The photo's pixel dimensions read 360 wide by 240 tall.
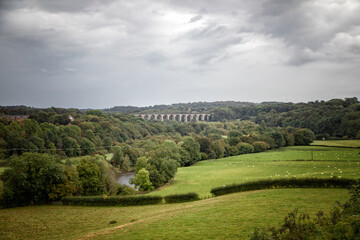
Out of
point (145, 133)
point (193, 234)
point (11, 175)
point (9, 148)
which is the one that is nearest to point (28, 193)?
point (11, 175)

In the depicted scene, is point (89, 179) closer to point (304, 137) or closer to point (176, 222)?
point (176, 222)

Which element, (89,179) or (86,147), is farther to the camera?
(86,147)

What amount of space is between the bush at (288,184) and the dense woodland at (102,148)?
22375 millimetres

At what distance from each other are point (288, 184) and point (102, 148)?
278 feet

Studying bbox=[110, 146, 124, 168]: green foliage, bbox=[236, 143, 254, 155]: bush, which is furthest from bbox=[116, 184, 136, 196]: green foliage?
bbox=[236, 143, 254, 155]: bush

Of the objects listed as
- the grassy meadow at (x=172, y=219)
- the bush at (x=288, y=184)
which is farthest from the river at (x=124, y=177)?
the bush at (x=288, y=184)

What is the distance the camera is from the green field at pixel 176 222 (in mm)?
17734

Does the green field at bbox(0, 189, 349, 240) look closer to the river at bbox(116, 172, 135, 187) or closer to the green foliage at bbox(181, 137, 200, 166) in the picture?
the river at bbox(116, 172, 135, 187)

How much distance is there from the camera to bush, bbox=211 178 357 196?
97.6 feet

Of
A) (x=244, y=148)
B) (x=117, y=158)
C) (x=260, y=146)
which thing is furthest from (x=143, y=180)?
(x=260, y=146)

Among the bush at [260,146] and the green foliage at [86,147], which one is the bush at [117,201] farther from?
the bush at [260,146]

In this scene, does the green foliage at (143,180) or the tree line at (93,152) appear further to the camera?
the green foliage at (143,180)

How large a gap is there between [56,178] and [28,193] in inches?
179

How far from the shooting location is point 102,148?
339ft
